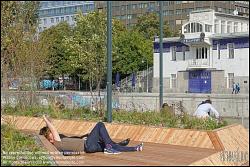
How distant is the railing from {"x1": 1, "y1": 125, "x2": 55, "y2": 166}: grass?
148 feet

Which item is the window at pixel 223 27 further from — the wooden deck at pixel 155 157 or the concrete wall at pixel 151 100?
the wooden deck at pixel 155 157

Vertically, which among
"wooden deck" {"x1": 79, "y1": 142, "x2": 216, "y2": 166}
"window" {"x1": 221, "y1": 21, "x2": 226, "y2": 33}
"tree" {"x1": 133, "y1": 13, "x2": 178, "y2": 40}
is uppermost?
"tree" {"x1": 133, "y1": 13, "x2": 178, "y2": 40}

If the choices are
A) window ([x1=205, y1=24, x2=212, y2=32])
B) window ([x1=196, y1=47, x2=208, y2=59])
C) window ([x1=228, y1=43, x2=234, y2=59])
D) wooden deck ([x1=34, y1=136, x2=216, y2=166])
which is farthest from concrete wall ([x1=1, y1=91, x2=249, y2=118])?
window ([x1=205, y1=24, x2=212, y2=32])

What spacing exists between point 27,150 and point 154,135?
4.28 metres

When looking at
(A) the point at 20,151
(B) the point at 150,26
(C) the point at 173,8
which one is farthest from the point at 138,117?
(C) the point at 173,8

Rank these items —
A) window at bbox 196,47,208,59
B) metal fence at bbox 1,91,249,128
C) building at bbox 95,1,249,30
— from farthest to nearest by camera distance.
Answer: building at bbox 95,1,249,30 → window at bbox 196,47,208,59 → metal fence at bbox 1,91,249,128

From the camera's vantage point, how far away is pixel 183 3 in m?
114

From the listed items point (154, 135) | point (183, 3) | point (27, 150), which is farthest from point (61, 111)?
point (183, 3)

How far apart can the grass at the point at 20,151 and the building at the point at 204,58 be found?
42007mm

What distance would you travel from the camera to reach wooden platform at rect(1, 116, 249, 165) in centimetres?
869

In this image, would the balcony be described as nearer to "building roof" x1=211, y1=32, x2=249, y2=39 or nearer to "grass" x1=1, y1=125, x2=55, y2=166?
"building roof" x1=211, y1=32, x2=249, y2=39

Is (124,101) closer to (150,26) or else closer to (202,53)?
(202,53)

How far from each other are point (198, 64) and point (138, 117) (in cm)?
4090

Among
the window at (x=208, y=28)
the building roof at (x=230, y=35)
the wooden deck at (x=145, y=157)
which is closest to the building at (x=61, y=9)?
the window at (x=208, y=28)
